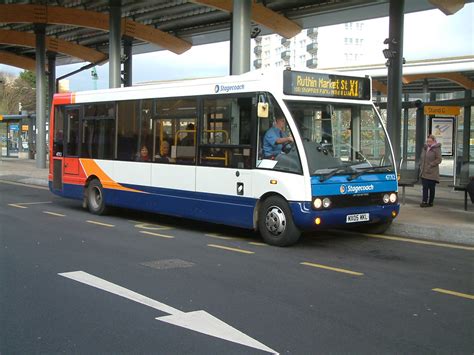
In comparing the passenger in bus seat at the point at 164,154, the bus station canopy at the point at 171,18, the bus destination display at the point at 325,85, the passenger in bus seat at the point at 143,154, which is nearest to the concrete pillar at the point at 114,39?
the bus station canopy at the point at 171,18

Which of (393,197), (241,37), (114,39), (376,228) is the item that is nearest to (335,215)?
(393,197)

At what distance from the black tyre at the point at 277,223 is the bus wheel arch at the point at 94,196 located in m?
4.88

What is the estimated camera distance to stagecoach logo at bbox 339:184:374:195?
8.63m

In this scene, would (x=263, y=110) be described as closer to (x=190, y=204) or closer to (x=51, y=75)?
(x=190, y=204)

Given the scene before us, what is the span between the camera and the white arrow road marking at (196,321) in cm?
461

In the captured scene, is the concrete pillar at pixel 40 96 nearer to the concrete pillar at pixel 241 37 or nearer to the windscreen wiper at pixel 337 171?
the concrete pillar at pixel 241 37

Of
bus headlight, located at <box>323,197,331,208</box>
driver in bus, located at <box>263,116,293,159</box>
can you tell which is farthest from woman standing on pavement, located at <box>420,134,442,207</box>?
A: driver in bus, located at <box>263,116,293,159</box>

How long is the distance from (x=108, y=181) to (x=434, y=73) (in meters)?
18.0

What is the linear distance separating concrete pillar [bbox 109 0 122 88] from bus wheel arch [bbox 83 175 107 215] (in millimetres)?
11213

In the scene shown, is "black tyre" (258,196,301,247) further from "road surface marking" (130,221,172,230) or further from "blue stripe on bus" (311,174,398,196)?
"road surface marking" (130,221,172,230)

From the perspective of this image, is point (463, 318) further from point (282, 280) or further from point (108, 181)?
point (108, 181)

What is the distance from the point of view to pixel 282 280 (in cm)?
663

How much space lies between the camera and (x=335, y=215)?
28.2ft

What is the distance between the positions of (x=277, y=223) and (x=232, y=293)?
2.90m
